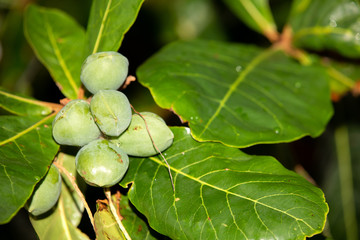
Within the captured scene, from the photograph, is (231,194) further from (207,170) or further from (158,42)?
(158,42)

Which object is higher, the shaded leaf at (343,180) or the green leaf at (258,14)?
the green leaf at (258,14)

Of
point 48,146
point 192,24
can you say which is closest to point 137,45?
point 192,24

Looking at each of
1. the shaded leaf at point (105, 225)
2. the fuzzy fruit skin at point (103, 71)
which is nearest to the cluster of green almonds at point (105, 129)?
the fuzzy fruit skin at point (103, 71)

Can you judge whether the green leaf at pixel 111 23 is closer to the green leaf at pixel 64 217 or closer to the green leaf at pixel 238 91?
the green leaf at pixel 238 91

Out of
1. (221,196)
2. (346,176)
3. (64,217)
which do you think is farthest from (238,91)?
(346,176)

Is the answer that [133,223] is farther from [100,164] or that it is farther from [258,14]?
[258,14]

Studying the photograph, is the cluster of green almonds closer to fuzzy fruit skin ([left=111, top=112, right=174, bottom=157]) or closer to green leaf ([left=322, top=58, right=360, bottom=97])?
fuzzy fruit skin ([left=111, top=112, right=174, bottom=157])

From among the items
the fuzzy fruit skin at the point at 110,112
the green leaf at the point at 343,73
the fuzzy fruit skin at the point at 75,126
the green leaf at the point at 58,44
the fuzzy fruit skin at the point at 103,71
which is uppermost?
the fuzzy fruit skin at the point at 103,71
